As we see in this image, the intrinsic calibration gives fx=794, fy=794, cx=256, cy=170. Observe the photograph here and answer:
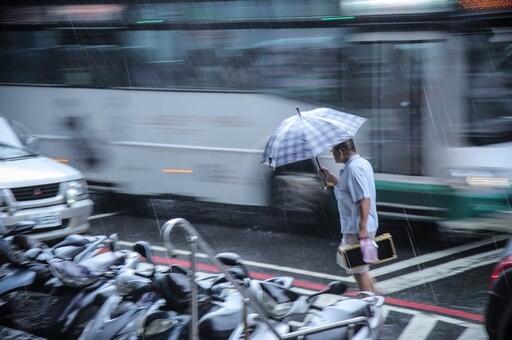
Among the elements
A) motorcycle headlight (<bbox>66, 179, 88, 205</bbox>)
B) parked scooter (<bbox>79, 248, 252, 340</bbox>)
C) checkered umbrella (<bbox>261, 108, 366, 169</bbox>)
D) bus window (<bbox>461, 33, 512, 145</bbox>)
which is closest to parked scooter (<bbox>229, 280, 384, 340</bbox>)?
parked scooter (<bbox>79, 248, 252, 340</bbox>)

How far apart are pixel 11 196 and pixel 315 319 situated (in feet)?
18.1

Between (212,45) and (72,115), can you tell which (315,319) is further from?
(72,115)

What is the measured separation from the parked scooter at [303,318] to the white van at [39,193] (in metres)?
4.99

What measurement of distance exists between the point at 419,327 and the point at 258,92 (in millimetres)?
4454

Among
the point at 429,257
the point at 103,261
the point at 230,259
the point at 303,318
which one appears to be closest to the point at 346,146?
the point at 230,259

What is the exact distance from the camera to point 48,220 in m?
9.04

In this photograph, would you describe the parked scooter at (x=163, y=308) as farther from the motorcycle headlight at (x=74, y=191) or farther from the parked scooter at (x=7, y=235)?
the motorcycle headlight at (x=74, y=191)

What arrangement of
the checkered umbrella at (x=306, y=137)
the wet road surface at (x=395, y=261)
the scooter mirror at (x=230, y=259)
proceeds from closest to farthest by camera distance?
the scooter mirror at (x=230, y=259) → the checkered umbrella at (x=306, y=137) → the wet road surface at (x=395, y=261)

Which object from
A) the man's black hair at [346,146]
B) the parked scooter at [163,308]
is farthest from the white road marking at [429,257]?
the parked scooter at [163,308]

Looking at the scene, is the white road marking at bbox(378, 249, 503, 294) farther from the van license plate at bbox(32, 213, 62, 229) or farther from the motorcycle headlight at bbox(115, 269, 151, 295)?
the motorcycle headlight at bbox(115, 269, 151, 295)

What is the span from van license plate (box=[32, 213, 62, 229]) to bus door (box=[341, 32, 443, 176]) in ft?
11.9

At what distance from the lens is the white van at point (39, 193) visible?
8.74 metres

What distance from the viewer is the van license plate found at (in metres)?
8.95

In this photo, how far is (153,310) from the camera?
4.20 metres
